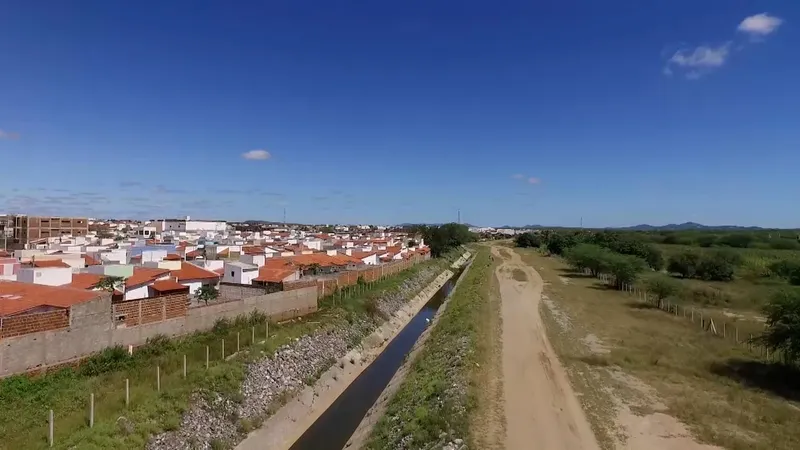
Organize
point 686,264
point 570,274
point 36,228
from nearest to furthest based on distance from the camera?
point 686,264
point 570,274
point 36,228

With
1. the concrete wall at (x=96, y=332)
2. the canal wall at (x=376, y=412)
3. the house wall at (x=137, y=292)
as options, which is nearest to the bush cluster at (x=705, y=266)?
the canal wall at (x=376, y=412)

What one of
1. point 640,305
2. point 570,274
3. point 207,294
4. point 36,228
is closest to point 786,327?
point 640,305

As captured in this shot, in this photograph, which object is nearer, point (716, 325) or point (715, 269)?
point (716, 325)

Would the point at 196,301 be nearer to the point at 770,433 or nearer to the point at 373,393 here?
the point at 373,393

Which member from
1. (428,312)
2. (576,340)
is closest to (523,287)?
(428,312)

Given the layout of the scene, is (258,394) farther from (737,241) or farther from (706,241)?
(737,241)

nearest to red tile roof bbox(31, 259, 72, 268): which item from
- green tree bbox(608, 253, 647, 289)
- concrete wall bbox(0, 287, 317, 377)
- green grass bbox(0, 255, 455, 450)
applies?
concrete wall bbox(0, 287, 317, 377)

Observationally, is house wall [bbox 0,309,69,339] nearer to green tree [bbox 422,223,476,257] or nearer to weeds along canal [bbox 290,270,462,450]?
weeds along canal [bbox 290,270,462,450]
